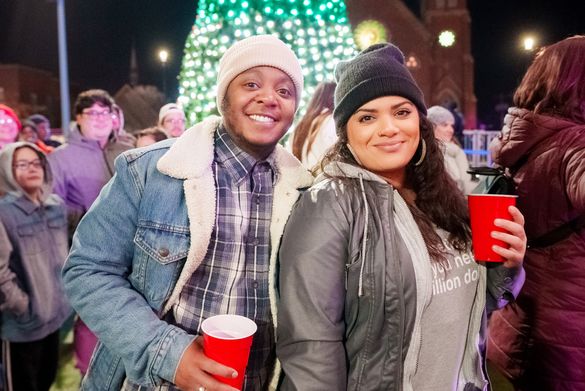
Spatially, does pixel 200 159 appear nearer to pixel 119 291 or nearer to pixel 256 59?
pixel 256 59

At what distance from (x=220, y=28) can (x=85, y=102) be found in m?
2.03

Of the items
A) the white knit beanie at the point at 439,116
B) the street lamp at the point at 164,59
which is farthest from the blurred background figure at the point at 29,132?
the street lamp at the point at 164,59

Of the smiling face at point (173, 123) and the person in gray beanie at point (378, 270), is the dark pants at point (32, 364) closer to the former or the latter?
the person in gray beanie at point (378, 270)

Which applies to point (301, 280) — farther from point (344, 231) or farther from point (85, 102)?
point (85, 102)

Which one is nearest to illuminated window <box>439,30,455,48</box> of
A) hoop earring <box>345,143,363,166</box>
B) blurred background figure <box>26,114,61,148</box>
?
blurred background figure <box>26,114,61,148</box>

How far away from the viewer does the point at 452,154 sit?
6.25 meters

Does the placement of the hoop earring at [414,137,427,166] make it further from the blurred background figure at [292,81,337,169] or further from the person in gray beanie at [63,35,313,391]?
the blurred background figure at [292,81,337,169]

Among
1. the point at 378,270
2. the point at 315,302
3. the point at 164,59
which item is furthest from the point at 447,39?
the point at 315,302

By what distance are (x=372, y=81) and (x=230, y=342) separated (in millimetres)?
1093

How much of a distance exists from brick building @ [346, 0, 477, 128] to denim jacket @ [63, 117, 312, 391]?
1645 inches

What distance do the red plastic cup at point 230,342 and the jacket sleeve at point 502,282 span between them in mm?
1074

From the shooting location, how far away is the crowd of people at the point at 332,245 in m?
1.72

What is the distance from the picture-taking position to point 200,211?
1915mm

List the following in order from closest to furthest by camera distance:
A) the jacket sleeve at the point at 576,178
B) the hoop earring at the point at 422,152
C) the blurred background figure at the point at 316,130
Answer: the hoop earring at the point at 422,152 → the jacket sleeve at the point at 576,178 → the blurred background figure at the point at 316,130
